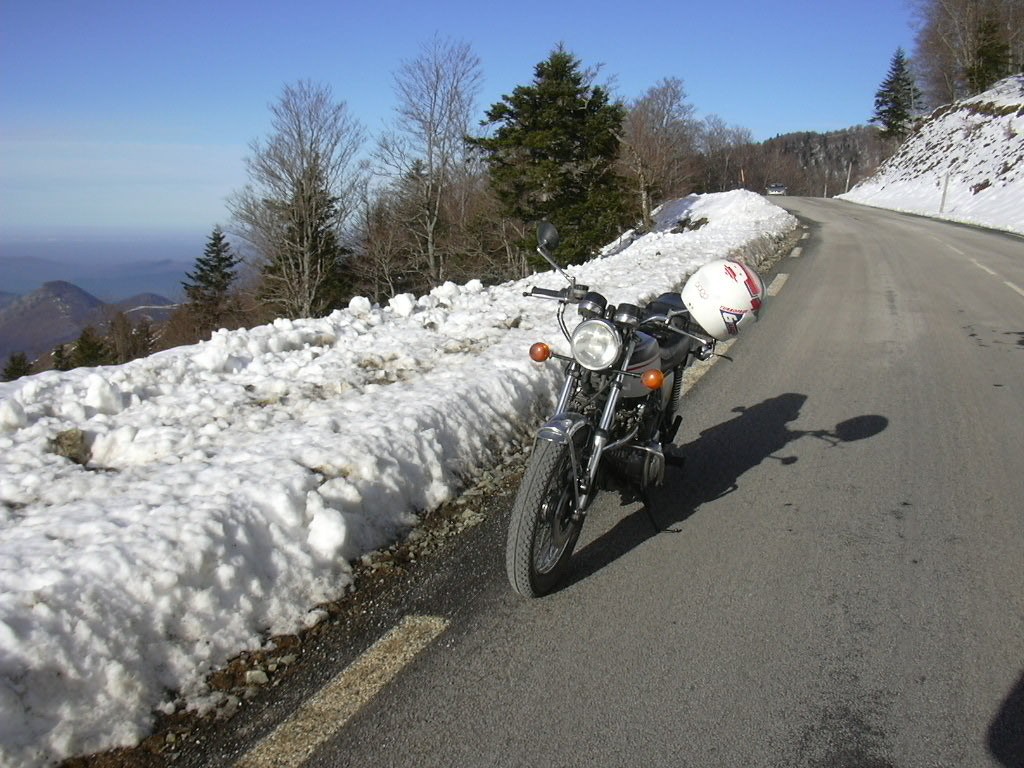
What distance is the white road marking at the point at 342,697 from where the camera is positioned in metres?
2.22

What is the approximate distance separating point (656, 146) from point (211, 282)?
3272cm

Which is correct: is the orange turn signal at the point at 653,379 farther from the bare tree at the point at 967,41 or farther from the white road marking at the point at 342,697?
the bare tree at the point at 967,41

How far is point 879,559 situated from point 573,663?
168cm

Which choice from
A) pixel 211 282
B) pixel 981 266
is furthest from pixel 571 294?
pixel 211 282

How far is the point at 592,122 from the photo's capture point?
30.3m

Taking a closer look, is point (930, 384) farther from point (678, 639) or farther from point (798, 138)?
point (798, 138)

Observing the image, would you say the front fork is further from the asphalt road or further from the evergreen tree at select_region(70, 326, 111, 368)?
the evergreen tree at select_region(70, 326, 111, 368)

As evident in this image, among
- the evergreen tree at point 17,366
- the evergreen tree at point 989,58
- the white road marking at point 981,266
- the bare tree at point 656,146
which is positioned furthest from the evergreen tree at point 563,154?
the evergreen tree at point 989,58

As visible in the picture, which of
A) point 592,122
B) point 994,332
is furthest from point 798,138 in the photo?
point 994,332

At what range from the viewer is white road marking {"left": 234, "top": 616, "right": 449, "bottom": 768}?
222cm

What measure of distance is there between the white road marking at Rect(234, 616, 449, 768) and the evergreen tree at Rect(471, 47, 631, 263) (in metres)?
28.3

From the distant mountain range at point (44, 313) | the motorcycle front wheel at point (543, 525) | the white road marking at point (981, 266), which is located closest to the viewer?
the motorcycle front wheel at point (543, 525)

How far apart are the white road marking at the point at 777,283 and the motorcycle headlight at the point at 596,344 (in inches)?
328

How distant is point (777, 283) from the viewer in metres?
11.6
